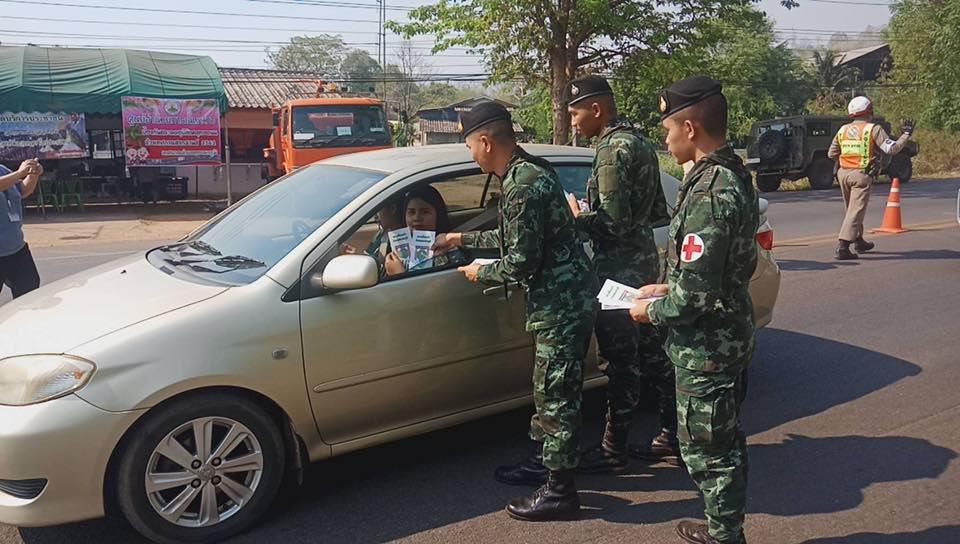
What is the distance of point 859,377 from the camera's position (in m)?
5.21

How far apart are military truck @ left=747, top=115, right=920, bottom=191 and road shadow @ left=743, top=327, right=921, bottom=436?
1563cm

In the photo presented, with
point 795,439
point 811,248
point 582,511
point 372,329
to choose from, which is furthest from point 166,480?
point 811,248

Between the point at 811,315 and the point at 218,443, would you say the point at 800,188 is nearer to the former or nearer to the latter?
the point at 811,315

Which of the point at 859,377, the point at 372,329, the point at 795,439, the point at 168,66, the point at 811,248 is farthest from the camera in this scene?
the point at 168,66

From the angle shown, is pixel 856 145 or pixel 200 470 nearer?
pixel 200 470

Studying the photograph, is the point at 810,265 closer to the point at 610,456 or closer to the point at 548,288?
the point at 610,456

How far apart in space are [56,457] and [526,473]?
196cm

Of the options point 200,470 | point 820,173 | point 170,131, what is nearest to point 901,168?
point 820,173

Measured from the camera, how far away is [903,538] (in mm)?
3199

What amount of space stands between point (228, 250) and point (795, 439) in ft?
10.1

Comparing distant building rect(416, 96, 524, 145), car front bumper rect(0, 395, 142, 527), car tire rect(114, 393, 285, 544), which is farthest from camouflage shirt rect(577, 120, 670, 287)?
distant building rect(416, 96, 524, 145)

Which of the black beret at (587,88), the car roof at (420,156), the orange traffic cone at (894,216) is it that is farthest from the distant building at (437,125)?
the black beret at (587,88)

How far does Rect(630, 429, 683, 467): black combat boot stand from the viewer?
3.97m

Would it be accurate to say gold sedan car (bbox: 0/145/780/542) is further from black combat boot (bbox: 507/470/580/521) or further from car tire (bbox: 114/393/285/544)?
black combat boot (bbox: 507/470/580/521)
